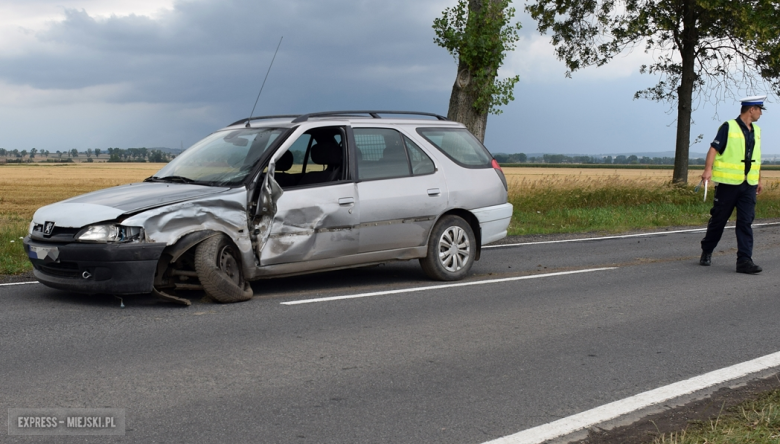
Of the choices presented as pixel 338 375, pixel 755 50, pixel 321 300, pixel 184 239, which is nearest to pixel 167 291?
pixel 184 239

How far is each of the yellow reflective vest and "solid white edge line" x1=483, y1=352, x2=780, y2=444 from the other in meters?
4.26

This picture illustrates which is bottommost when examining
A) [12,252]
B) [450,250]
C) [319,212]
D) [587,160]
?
[12,252]

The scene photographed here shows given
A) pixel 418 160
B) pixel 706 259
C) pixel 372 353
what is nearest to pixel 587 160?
pixel 706 259

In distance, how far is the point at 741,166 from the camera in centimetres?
910

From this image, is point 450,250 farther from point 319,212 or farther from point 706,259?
point 706,259

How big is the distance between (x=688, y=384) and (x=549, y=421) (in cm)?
120

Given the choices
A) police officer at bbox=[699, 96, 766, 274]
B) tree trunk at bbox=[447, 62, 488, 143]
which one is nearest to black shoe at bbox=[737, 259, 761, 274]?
police officer at bbox=[699, 96, 766, 274]

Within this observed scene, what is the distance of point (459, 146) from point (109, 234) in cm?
406

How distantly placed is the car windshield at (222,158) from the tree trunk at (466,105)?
952cm

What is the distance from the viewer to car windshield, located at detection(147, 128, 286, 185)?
7.21 meters

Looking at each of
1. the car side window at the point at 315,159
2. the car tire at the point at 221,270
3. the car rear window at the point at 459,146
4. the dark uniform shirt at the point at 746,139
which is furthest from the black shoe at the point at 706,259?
the car tire at the point at 221,270

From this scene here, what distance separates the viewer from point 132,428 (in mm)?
3830

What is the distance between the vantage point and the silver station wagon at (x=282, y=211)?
632cm

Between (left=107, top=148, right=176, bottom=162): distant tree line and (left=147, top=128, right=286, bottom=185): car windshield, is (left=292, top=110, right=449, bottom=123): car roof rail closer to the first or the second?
(left=147, top=128, right=286, bottom=185): car windshield
